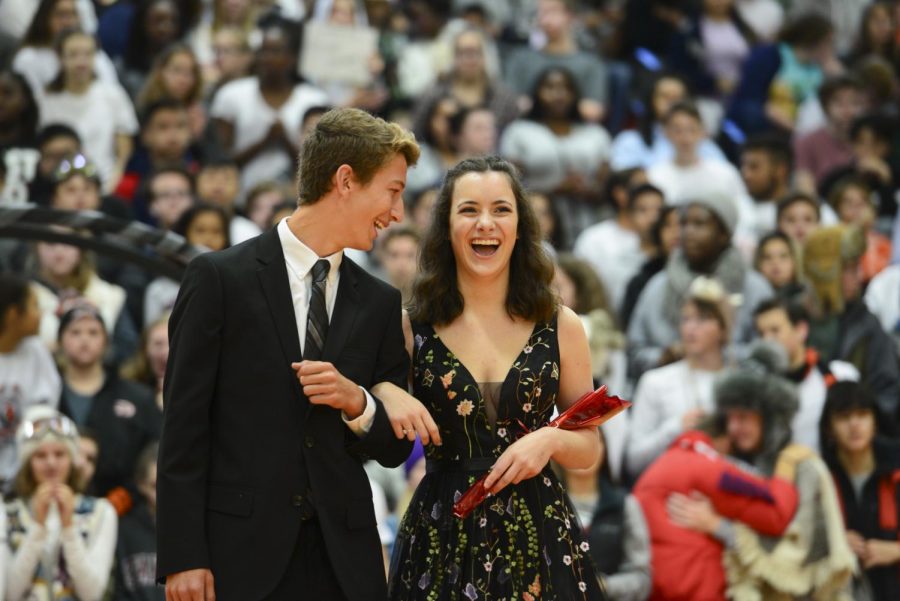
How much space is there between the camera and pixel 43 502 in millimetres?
7289

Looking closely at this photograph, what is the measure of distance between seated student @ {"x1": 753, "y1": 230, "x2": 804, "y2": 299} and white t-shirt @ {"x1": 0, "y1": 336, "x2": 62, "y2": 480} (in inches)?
178

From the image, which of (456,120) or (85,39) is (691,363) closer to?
(456,120)

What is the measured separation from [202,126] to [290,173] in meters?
0.72

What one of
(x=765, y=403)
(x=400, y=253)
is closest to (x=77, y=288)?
(x=400, y=253)

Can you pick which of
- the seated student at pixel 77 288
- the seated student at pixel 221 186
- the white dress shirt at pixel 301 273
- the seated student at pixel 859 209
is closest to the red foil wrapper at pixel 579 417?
the white dress shirt at pixel 301 273

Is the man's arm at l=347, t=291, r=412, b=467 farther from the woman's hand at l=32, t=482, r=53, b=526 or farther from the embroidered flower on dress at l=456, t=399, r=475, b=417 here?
the woman's hand at l=32, t=482, r=53, b=526

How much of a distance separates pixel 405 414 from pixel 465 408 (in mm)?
376

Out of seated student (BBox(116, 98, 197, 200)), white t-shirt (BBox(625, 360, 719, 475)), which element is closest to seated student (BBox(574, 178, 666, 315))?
white t-shirt (BBox(625, 360, 719, 475))

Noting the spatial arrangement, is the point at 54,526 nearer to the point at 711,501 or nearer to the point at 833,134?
the point at 711,501

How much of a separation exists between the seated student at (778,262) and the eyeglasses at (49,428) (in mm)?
4663

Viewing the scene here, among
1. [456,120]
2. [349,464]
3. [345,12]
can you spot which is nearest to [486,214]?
[349,464]

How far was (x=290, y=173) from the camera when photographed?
1160 cm

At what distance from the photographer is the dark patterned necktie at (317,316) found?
459 centimetres

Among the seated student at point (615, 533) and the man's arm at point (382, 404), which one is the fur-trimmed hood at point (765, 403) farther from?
the man's arm at point (382, 404)
